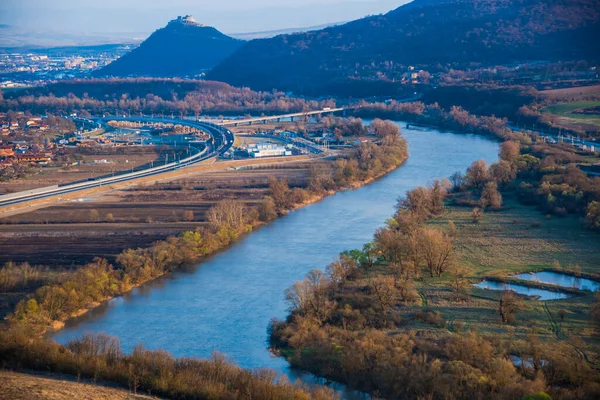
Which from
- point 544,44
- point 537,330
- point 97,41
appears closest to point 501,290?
point 537,330

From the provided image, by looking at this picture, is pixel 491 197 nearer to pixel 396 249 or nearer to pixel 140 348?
pixel 396 249

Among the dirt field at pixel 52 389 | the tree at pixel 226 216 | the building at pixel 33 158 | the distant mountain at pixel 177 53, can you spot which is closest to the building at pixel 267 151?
the building at pixel 33 158

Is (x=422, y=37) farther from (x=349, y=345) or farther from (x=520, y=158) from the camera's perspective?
(x=349, y=345)

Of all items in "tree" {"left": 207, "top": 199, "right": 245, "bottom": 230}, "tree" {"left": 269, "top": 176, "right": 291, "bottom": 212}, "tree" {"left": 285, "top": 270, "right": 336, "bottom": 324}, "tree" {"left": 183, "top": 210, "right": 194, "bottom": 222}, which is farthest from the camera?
"tree" {"left": 269, "top": 176, "right": 291, "bottom": 212}

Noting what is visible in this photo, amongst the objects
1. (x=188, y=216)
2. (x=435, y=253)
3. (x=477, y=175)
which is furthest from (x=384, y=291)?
(x=477, y=175)

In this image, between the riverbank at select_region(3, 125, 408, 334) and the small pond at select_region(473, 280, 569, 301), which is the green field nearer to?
the riverbank at select_region(3, 125, 408, 334)

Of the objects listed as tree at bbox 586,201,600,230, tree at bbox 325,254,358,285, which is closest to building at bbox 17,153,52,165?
tree at bbox 325,254,358,285

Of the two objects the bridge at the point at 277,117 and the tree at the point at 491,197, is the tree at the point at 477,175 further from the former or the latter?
the bridge at the point at 277,117
